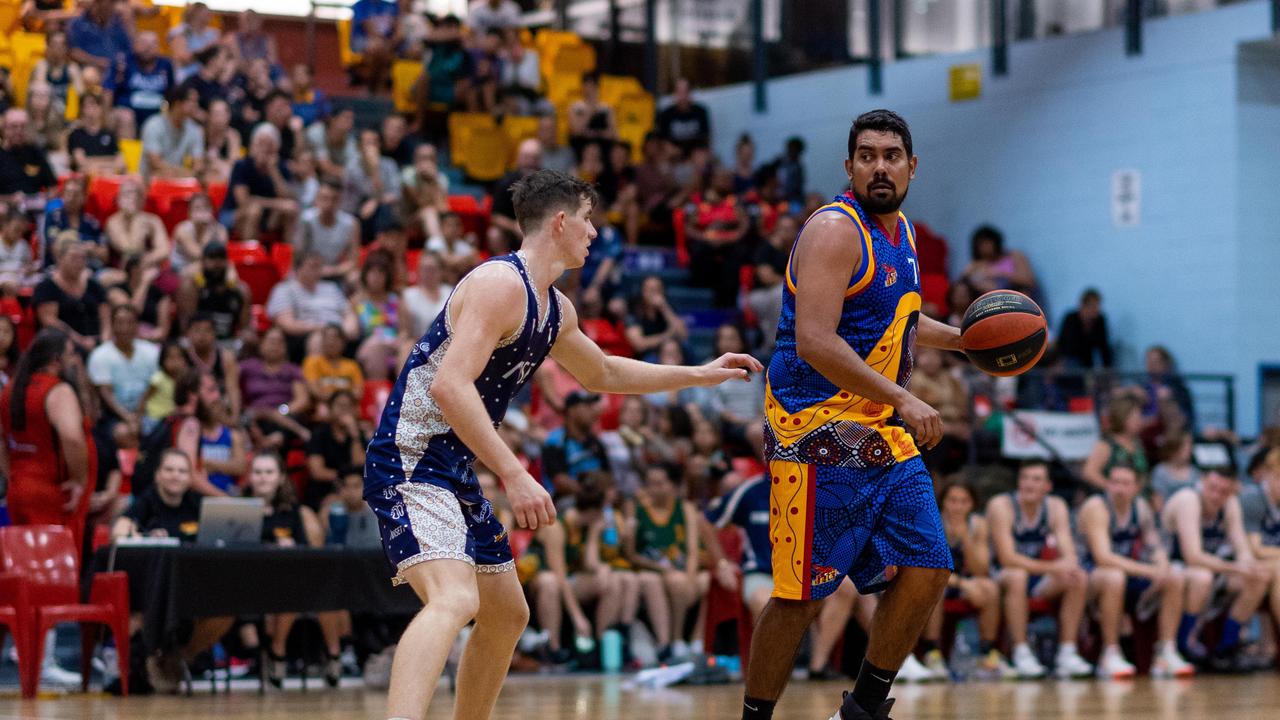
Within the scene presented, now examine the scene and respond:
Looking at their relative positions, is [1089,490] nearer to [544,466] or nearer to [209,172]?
[544,466]

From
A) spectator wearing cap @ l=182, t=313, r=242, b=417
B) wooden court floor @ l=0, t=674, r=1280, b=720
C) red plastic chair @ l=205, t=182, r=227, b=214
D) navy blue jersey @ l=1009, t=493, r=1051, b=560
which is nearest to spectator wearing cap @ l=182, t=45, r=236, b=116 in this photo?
red plastic chair @ l=205, t=182, r=227, b=214

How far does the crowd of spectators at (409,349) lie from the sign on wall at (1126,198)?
101cm

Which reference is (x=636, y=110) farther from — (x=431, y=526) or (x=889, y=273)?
(x=431, y=526)

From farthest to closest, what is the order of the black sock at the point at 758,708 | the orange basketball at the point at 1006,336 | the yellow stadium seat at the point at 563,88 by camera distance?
the yellow stadium seat at the point at 563,88 < the orange basketball at the point at 1006,336 < the black sock at the point at 758,708

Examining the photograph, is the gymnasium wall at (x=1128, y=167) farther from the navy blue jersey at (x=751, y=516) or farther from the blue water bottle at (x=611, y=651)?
the blue water bottle at (x=611, y=651)

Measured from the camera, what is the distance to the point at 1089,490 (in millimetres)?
12992

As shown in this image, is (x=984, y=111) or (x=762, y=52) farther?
(x=762, y=52)

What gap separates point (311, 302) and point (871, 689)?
8.75 m

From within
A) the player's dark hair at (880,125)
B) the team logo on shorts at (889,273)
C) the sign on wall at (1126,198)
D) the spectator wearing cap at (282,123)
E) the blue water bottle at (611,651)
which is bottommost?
the blue water bottle at (611,651)

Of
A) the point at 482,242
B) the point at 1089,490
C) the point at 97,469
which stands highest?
the point at 482,242

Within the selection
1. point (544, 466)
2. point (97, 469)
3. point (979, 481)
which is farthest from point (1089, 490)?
point (97, 469)

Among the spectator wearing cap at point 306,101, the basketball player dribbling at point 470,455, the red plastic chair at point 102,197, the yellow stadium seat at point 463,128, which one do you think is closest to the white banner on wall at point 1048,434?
the yellow stadium seat at point 463,128

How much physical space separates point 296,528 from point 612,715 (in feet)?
10.9

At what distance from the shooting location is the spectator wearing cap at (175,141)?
1467 cm
